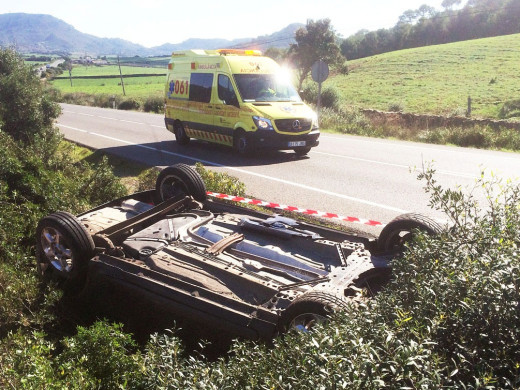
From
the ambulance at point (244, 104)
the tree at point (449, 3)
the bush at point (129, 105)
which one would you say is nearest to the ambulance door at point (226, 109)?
the ambulance at point (244, 104)

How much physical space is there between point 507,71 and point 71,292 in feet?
168

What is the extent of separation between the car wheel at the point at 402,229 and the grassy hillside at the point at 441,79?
27657 mm

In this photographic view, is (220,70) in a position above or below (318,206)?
above

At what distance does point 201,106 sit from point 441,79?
41.8m

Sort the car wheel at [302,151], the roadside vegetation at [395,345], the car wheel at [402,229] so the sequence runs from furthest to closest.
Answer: the car wheel at [302,151] < the car wheel at [402,229] < the roadside vegetation at [395,345]

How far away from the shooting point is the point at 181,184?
21.6ft

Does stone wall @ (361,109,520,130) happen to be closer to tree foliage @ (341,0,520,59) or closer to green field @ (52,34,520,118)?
green field @ (52,34,520,118)

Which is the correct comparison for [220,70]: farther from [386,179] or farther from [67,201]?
[67,201]

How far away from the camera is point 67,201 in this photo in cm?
718

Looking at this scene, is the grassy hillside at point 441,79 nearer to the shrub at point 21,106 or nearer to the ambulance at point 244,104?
the ambulance at point 244,104

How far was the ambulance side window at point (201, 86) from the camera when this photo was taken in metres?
13.4

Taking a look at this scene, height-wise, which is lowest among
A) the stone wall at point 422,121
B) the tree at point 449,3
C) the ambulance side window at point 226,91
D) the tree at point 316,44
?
the stone wall at point 422,121

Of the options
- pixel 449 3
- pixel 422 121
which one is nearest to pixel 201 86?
pixel 422 121

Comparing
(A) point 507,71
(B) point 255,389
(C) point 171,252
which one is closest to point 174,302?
(C) point 171,252
